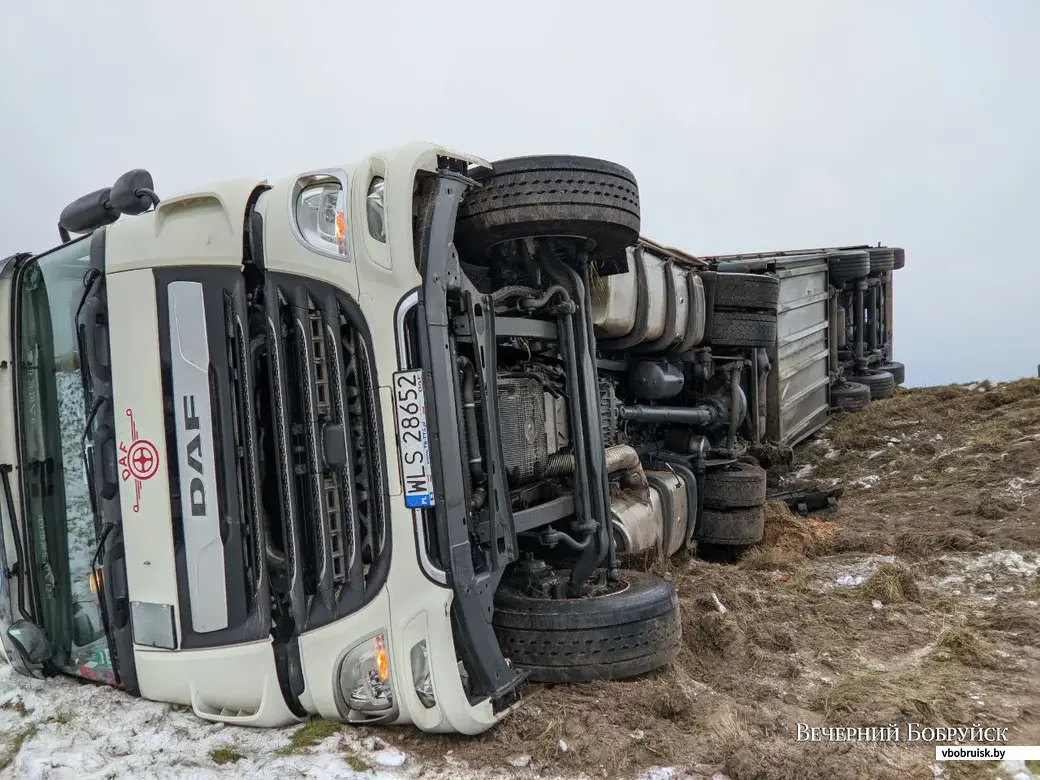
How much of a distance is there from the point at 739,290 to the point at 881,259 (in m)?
5.88

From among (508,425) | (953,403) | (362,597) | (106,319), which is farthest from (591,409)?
(953,403)

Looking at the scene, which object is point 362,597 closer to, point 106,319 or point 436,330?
point 436,330

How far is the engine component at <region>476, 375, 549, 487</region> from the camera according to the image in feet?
10.8

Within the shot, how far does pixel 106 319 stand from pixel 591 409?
1.91 metres

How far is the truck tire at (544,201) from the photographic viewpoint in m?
3.10

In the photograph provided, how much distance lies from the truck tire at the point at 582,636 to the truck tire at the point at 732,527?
84.4 inches

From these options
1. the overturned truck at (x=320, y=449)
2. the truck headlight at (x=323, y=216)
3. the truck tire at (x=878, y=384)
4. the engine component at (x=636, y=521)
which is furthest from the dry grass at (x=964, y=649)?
the truck tire at (x=878, y=384)

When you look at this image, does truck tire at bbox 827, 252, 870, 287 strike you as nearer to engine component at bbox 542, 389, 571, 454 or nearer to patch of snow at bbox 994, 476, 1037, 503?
patch of snow at bbox 994, 476, 1037, 503

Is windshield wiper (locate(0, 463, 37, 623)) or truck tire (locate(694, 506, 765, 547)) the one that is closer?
windshield wiper (locate(0, 463, 37, 623))

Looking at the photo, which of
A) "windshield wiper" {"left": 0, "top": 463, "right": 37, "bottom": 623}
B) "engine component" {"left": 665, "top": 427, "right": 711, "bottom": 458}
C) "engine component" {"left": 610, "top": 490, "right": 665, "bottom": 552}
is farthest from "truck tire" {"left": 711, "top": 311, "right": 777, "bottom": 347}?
"windshield wiper" {"left": 0, "top": 463, "right": 37, "bottom": 623}

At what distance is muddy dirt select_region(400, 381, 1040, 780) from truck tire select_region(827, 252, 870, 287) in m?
2.78

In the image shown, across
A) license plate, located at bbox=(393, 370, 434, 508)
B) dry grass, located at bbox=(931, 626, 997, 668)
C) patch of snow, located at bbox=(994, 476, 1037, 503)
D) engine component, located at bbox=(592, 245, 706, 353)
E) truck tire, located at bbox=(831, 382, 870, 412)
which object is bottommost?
patch of snow, located at bbox=(994, 476, 1037, 503)

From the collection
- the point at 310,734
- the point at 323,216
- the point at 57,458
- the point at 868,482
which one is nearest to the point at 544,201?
the point at 323,216

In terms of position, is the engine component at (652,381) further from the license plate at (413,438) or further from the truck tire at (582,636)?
the license plate at (413,438)
